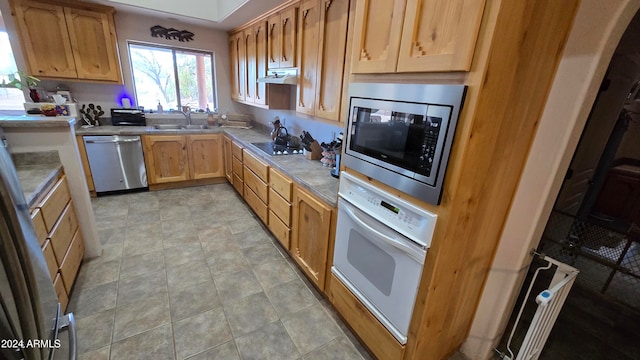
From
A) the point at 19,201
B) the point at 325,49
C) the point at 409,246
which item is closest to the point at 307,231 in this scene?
the point at 409,246

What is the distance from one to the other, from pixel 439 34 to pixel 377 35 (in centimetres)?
37

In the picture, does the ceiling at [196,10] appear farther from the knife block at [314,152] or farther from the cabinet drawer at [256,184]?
the cabinet drawer at [256,184]

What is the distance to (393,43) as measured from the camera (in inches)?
46.0

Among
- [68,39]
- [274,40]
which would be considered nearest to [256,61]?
[274,40]

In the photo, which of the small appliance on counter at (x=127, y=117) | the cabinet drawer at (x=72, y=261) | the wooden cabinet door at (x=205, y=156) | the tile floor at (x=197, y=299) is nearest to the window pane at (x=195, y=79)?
the small appliance on counter at (x=127, y=117)

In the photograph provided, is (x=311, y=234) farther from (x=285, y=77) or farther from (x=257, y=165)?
(x=285, y=77)

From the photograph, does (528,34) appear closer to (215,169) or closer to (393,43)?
(393,43)

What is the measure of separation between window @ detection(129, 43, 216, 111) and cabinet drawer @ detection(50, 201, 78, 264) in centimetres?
243

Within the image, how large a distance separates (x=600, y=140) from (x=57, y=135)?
4382mm

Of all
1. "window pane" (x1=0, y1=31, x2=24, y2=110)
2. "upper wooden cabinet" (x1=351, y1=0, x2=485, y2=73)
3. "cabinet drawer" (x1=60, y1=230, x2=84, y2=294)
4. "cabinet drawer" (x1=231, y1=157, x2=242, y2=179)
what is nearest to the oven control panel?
"upper wooden cabinet" (x1=351, y1=0, x2=485, y2=73)

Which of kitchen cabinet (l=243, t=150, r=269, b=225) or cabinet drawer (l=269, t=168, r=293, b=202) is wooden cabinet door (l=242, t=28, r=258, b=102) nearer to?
kitchen cabinet (l=243, t=150, r=269, b=225)

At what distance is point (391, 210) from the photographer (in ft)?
4.10

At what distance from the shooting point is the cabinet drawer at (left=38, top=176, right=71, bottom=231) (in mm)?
1622

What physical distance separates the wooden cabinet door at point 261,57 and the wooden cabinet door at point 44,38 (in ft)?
7.27
